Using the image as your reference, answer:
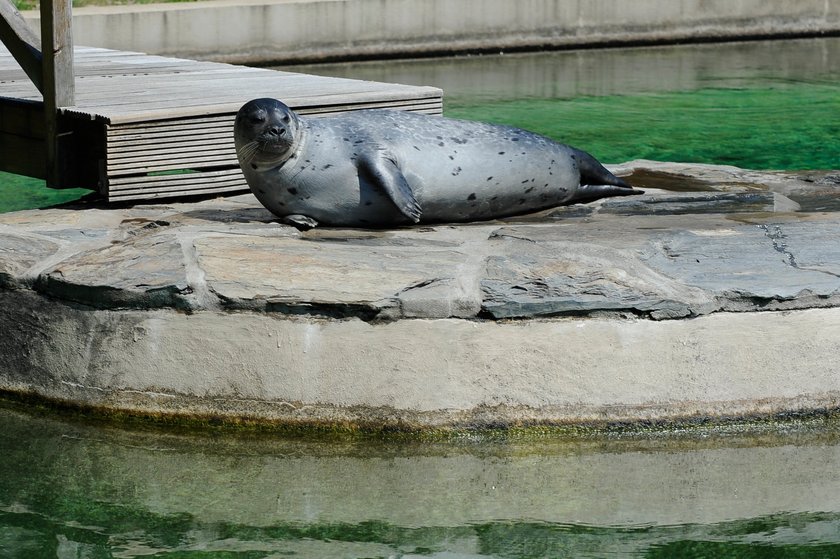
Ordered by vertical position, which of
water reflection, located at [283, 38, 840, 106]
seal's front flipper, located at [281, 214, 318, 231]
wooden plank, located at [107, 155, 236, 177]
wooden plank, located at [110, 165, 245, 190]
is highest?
water reflection, located at [283, 38, 840, 106]

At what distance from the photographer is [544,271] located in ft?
13.7

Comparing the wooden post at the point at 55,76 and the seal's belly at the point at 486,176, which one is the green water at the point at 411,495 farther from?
the wooden post at the point at 55,76

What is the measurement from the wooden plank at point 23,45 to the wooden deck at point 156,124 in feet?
0.60

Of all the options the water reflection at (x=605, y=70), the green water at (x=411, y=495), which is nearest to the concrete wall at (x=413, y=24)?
the water reflection at (x=605, y=70)

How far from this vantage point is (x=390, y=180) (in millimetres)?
4684

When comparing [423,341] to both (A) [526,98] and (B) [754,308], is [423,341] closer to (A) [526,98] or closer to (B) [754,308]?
(B) [754,308]

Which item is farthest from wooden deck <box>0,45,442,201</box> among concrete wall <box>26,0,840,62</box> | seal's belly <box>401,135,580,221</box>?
concrete wall <box>26,0,840,62</box>

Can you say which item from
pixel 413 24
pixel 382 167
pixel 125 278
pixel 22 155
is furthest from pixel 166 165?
pixel 413 24

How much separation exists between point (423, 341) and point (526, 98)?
8.03 metres

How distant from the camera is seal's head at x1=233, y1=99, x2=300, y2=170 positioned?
15.2 feet

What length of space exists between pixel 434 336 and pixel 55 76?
2.26 meters

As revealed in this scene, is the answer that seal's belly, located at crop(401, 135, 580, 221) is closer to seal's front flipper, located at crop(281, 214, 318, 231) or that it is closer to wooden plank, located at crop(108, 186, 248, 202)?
seal's front flipper, located at crop(281, 214, 318, 231)

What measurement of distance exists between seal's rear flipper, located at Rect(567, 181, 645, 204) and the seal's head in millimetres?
1346

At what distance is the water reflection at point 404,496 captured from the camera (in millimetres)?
3307
